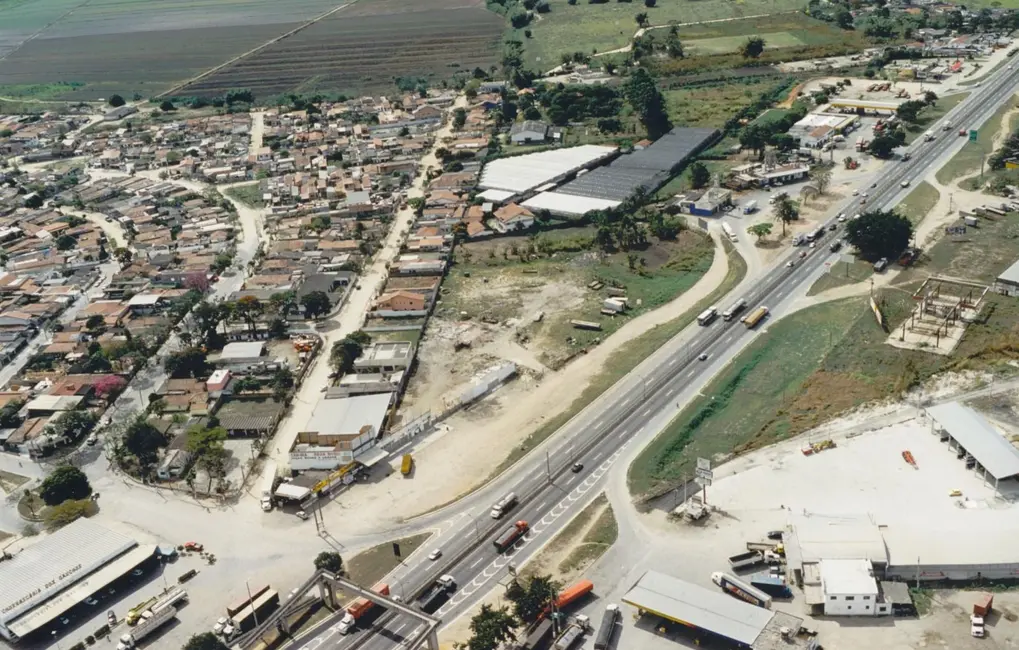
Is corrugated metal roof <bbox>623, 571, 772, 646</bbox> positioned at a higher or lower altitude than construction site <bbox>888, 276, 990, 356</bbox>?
lower

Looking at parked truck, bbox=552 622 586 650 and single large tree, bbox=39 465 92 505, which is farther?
single large tree, bbox=39 465 92 505

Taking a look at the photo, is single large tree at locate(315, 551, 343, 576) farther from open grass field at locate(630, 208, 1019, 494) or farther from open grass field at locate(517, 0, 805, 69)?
open grass field at locate(517, 0, 805, 69)

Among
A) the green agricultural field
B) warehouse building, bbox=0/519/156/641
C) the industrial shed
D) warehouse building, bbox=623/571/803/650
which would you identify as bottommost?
warehouse building, bbox=0/519/156/641

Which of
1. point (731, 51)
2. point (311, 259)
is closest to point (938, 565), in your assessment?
point (311, 259)

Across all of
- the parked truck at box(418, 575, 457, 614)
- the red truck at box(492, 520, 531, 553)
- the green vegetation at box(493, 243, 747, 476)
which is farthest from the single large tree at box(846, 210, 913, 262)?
the parked truck at box(418, 575, 457, 614)

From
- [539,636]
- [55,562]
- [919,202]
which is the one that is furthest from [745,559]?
[919,202]

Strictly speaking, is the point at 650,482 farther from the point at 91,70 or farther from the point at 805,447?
the point at 91,70

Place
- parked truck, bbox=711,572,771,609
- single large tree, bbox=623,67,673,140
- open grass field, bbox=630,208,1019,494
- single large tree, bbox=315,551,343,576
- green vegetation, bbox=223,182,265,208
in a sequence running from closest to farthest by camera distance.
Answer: parked truck, bbox=711,572,771,609, single large tree, bbox=315,551,343,576, open grass field, bbox=630,208,1019,494, green vegetation, bbox=223,182,265,208, single large tree, bbox=623,67,673,140
